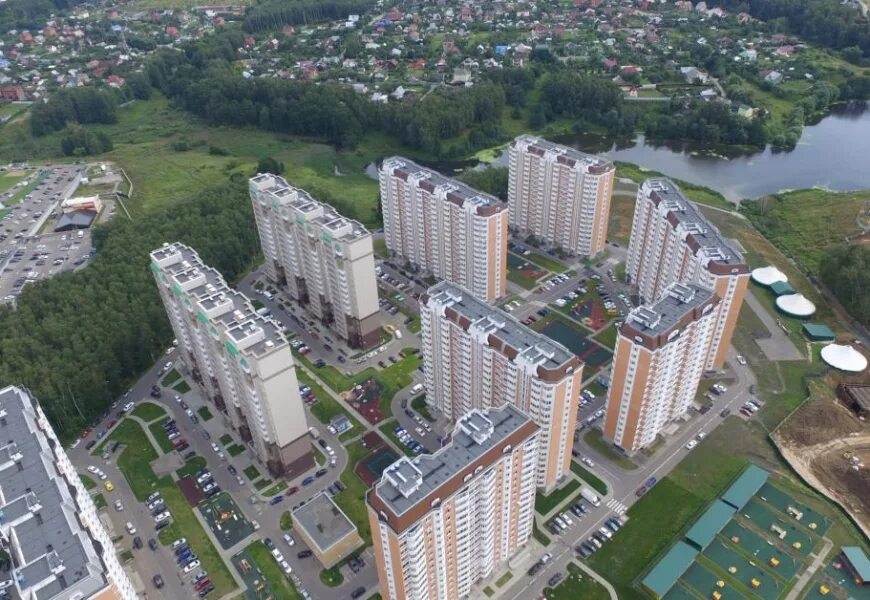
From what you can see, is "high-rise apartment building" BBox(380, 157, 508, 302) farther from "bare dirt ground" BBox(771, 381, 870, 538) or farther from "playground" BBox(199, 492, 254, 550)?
"playground" BBox(199, 492, 254, 550)

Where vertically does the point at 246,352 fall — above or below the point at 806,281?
above

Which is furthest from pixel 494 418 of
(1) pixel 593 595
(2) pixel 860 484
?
(2) pixel 860 484

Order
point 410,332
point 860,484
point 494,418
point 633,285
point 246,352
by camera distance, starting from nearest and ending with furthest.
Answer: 1. point 494,418
2. point 246,352
3. point 860,484
4. point 410,332
5. point 633,285

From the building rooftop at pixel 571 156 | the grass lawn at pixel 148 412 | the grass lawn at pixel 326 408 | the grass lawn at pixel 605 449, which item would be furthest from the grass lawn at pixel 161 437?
the building rooftop at pixel 571 156

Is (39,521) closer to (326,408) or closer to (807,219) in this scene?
(326,408)

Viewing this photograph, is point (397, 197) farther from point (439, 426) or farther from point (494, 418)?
point (494, 418)

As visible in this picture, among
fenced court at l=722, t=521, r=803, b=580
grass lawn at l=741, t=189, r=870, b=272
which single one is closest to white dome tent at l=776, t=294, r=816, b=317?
grass lawn at l=741, t=189, r=870, b=272
